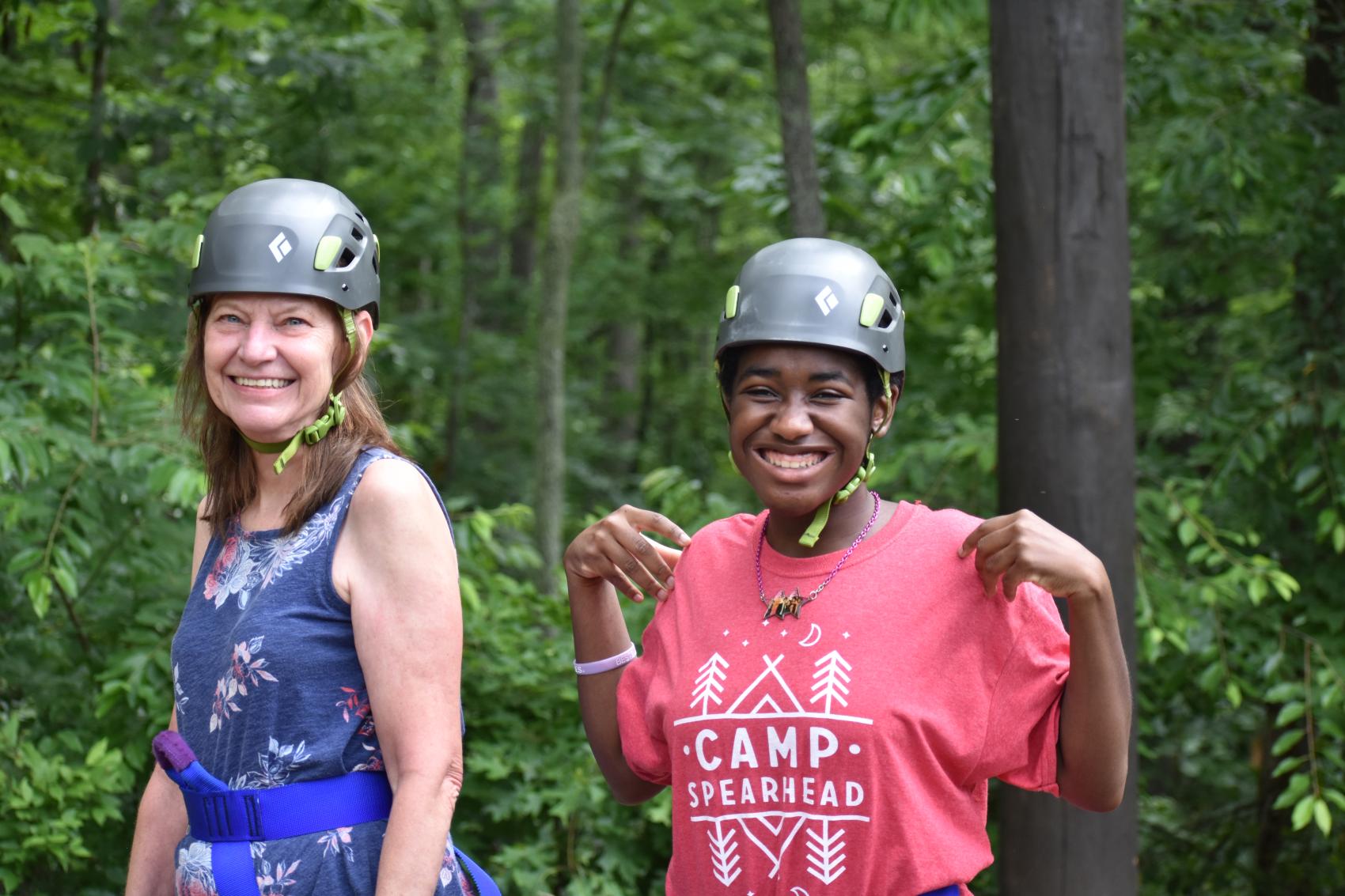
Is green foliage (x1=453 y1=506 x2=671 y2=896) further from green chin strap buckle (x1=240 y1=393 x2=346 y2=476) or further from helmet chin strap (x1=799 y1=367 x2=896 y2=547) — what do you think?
helmet chin strap (x1=799 y1=367 x2=896 y2=547)

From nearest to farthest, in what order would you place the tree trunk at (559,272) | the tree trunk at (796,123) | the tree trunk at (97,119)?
the tree trunk at (97,119) < the tree trunk at (796,123) < the tree trunk at (559,272)

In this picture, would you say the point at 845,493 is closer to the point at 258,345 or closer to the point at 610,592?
the point at 610,592

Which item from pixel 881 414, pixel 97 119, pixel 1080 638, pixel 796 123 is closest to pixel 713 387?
pixel 796 123

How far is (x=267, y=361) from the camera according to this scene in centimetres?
221

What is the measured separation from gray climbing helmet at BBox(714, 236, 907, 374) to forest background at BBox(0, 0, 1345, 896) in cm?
87

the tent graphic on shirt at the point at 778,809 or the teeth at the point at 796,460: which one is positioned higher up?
the teeth at the point at 796,460

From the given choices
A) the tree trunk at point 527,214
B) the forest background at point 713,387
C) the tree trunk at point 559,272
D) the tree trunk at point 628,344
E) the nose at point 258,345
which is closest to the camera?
the nose at point 258,345

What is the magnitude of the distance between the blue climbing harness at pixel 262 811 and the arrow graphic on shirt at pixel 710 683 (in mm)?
496

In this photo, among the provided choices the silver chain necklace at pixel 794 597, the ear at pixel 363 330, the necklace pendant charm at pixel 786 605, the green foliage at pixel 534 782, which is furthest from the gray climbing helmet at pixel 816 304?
the green foliage at pixel 534 782

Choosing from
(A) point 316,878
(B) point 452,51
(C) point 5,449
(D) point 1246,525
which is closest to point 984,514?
(D) point 1246,525

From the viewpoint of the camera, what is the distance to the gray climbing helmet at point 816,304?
2098 mm

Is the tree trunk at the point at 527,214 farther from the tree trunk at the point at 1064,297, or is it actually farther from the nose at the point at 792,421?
the nose at the point at 792,421

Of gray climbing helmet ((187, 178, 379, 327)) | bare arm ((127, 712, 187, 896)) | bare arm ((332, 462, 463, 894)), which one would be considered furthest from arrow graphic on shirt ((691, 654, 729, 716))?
bare arm ((127, 712, 187, 896))

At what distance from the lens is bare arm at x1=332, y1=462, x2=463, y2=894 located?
201cm
